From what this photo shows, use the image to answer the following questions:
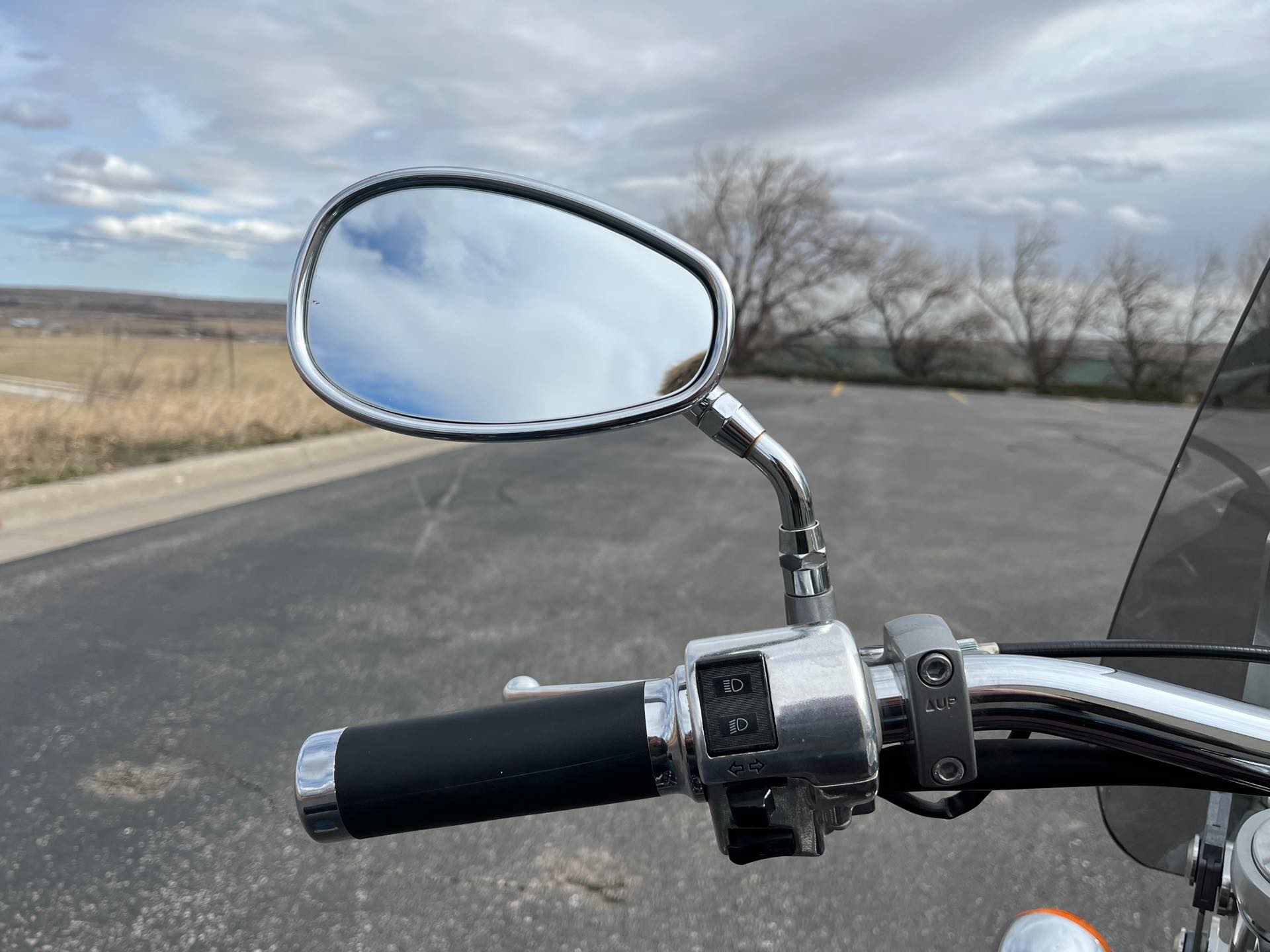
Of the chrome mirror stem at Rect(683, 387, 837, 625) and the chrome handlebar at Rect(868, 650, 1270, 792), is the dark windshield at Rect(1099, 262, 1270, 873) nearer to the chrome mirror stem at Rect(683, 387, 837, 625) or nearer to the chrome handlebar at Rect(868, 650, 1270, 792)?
the chrome handlebar at Rect(868, 650, 1270, 792)

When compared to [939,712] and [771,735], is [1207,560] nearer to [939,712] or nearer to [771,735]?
[939,712]

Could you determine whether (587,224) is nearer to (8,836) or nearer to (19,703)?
(8,836)

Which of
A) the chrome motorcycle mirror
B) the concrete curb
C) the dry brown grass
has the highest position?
the chrome motorcycle mirror

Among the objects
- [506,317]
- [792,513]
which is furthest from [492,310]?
[792,513]

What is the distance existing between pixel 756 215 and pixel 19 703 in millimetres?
39722

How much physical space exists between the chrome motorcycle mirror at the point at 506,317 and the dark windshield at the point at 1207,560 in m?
0.63

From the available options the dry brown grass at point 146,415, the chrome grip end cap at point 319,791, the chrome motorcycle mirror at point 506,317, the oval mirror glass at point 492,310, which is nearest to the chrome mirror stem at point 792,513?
the chrome motorcycle mirror at point 506,317

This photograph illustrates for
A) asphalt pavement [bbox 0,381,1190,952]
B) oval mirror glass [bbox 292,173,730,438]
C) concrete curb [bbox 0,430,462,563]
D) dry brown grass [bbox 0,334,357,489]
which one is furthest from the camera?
dry brown grass [bbox 0,334,357,489]

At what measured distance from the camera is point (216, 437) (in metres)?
10.2

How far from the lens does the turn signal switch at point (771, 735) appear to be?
0.73 meters

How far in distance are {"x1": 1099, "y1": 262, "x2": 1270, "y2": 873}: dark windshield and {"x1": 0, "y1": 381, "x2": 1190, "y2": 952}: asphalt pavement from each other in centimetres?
137

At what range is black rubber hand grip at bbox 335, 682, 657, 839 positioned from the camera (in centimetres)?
82

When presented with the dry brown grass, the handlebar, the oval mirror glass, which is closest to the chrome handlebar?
the handlebar

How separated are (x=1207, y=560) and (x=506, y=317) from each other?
108 cm
